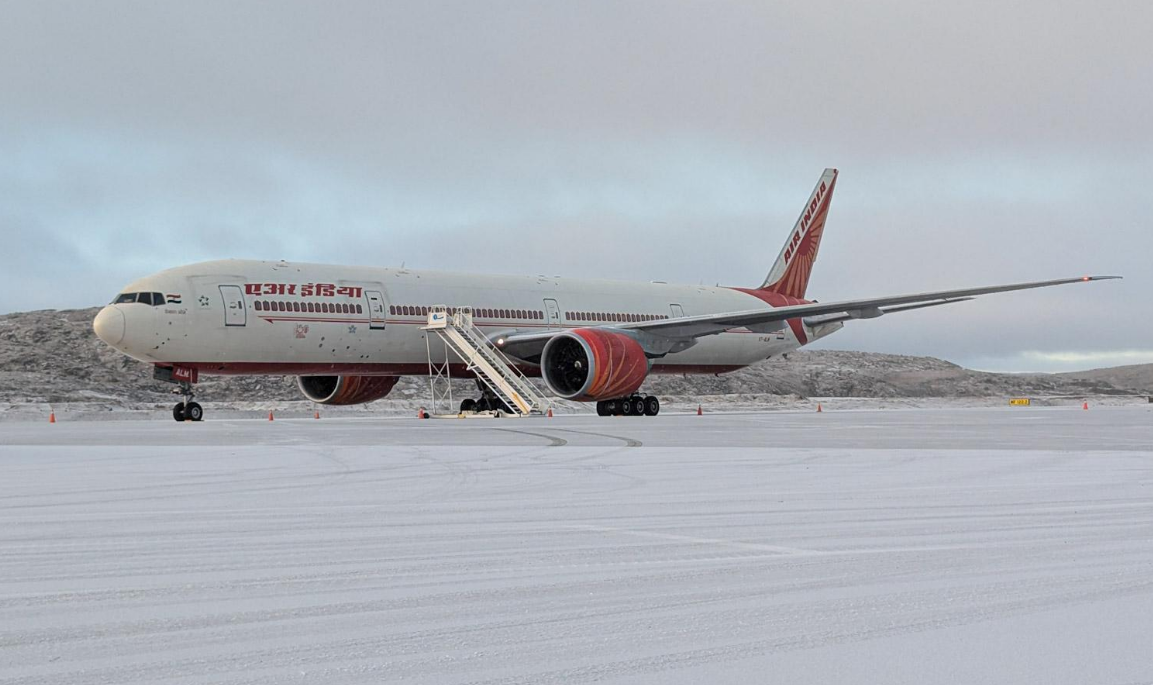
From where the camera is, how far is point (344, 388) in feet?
105

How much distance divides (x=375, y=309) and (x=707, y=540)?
2333 cm

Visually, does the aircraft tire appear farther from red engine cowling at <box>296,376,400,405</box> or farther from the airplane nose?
red engine cowling at <box>296,376,400,405</box>

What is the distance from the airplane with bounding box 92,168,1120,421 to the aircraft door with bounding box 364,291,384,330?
27mm

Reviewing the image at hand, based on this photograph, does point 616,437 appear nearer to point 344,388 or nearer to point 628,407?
point 628,407

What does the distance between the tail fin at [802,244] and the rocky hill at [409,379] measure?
14150 mm

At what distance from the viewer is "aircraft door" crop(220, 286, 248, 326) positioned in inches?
1020

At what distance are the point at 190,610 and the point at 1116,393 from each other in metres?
72.2

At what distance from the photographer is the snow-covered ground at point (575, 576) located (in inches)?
141

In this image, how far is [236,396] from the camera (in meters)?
53.3

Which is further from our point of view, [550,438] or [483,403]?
[483,403]

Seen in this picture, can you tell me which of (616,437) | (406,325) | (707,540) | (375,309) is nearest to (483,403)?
(406,325)

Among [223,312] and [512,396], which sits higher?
[223,312]

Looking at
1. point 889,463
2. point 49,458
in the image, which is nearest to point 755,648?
point 889,463

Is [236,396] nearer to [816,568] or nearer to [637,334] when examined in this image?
[637,334]
